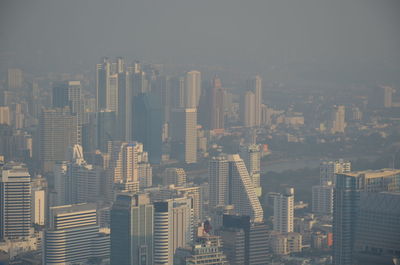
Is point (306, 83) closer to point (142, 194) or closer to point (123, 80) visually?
point (123, 80)

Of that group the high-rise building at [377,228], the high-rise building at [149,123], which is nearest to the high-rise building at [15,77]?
the high-rise building at [149,123]

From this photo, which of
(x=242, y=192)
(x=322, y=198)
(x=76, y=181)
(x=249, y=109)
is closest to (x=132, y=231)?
(x=242, y=192)

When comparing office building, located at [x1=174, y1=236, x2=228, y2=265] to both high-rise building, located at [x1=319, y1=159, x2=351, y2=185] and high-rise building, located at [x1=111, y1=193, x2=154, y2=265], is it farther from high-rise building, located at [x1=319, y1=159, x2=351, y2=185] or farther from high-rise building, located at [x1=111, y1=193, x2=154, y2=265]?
high-rise building, located at [x1=319, y1=159, x2=351, y2=185]

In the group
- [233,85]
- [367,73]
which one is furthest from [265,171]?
[233,85]

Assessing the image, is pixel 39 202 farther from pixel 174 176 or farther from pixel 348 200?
pixel 348 200

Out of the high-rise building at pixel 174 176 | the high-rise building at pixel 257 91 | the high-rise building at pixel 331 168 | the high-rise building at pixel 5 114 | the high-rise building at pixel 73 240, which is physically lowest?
the high-rise building at pixel 73 240

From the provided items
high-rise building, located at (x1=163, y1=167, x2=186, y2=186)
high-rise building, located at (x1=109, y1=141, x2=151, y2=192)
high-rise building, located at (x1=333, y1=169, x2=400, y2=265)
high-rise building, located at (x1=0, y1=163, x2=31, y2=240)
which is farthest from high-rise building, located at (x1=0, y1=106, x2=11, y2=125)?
high-rise building, located at (x1=333, y1=169, x2=400, y2=265)

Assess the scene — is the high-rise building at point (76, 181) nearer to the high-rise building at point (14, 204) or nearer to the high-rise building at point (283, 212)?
the high-rise building at point (14, 204)
